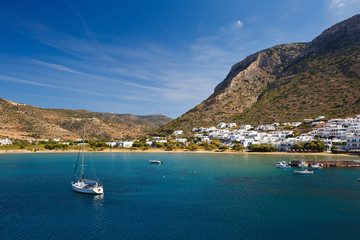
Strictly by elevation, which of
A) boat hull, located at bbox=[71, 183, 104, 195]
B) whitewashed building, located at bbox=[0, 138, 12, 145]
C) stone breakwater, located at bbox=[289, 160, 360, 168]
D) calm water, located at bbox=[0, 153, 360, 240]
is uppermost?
whitewashed building, located at bbox=[0, 138, 12, 145]

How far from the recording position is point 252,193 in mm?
45406

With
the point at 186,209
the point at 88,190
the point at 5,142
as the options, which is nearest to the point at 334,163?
the point at 186,209

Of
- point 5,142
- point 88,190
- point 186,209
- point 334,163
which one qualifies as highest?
point 5,142

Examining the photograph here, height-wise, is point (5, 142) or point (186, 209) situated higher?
point (5, 142)

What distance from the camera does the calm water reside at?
92.3 feet

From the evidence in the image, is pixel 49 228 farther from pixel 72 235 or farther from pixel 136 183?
pixel 136 183

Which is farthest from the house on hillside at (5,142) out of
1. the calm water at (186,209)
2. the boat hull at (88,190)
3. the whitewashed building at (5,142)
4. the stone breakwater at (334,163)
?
the stone breakwater at (334,163)

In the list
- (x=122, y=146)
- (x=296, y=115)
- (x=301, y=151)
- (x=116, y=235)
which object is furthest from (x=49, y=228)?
(x=296, y=115)

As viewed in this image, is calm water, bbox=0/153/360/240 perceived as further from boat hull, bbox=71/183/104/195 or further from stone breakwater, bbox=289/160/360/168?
stone breakwater, bbox=289/160/360/168

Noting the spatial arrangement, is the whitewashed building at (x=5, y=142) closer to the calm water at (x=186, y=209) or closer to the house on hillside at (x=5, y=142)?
the house on hillside at (x=5, y=142)

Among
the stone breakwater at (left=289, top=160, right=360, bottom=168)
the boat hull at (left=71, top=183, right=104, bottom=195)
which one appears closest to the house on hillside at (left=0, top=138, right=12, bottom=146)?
the boat hull at (left=71, top=183, right=104, bottom=195)

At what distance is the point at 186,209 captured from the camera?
36.6m

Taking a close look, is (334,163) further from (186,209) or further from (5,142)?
(5,142)

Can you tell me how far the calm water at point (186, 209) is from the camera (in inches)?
1108
